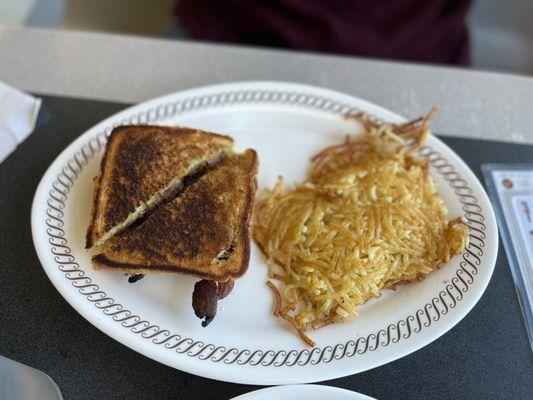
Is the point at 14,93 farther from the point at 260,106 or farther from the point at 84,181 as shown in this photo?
the point at 260,106

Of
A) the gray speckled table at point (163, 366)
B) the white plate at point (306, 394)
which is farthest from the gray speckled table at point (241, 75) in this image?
the white plate at point (306, 394)

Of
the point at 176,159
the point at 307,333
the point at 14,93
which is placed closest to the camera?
the point at 307,333

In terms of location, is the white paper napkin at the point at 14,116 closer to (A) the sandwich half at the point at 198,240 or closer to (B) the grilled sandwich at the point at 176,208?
(B) the grilled sandwich at the point at 176,208

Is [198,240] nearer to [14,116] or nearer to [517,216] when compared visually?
[14,116]

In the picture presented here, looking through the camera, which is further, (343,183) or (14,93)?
(14,93)

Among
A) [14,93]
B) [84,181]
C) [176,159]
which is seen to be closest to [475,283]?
[176,159]

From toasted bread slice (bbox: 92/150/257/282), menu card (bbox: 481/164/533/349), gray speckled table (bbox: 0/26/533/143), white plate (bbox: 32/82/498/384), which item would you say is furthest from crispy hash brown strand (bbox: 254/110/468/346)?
gray speckled table (bbox: 0/26/533/143)
